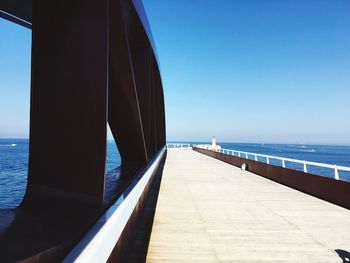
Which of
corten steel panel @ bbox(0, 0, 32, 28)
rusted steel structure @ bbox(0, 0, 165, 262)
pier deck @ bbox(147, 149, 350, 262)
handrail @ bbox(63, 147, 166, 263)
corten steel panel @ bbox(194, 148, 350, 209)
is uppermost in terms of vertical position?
corten steel panel @ bbox(0, 0, 32, 28)

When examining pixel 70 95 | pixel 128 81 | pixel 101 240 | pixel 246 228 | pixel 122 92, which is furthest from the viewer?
pixel 122 92

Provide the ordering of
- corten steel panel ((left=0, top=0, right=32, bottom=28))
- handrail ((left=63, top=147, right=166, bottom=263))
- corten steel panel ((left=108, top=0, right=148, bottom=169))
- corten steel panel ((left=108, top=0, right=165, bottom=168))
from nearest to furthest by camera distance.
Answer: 1. handrail ((left=63, top=147, right=166, bottom=263))
2. corten steel panel ((left=108, top=0, right=148, bottom=169))
3. corten steel panel ((left=108, top=0, right=165, bottom=168))
4. corten steel panel ((left=0, top=0, right=32, bottom=28))

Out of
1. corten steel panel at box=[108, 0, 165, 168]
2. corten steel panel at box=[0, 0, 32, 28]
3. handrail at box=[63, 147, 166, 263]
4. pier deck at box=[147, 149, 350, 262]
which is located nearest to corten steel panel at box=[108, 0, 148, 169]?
corten steel panel at box=[108, 0, 165, 168]

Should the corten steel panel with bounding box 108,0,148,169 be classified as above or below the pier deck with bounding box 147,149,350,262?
above

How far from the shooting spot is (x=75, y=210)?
3564 mm

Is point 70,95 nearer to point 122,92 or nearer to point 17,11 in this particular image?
point 122,92

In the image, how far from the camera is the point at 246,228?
18.9 ft

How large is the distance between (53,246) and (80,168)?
44.2 inches

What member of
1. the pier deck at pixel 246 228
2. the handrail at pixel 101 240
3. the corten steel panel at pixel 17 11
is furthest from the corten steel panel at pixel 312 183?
the corten steel panel at pixel 17 11

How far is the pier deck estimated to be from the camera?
14.4 ft

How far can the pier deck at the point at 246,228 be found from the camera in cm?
439

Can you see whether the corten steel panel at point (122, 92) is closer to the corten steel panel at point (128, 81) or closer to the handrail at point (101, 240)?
the corten steel panel at point (128, 81)

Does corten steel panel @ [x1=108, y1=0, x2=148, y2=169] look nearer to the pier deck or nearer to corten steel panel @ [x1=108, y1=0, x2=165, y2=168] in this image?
corten steel panel @ [x1=108, y1=0, x2=165, y2=168]

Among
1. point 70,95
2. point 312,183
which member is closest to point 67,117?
point 70,95
